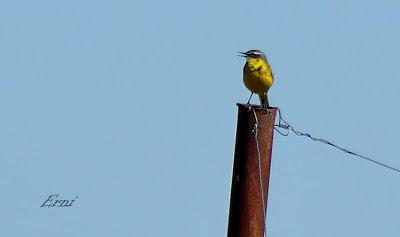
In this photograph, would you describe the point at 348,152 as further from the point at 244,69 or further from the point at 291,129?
the point at 244,69

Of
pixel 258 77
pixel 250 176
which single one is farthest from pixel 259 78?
pixel 250 176

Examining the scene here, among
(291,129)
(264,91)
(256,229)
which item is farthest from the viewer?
(264,91)

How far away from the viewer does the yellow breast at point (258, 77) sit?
562 inches

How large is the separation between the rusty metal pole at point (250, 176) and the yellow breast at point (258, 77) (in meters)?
5.18

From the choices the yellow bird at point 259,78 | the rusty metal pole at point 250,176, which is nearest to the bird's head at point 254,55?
the yellow bird at point 259,78

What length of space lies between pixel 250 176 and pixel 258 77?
5475mm

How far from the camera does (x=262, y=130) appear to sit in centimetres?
903

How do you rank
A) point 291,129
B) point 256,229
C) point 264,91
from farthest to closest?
point 264,91, point 291,129, point 256,229

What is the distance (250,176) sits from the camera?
Result: 897 centimetres

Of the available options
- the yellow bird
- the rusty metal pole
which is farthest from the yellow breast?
the rusty metal pole

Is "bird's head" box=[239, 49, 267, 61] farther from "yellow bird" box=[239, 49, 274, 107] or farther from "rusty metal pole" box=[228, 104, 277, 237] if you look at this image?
"rusty metal pole" box=[228, 104, 277, 237]

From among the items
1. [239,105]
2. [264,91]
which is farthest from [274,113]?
[264,91]

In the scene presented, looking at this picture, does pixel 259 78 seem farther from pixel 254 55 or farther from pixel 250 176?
pixel 250 176

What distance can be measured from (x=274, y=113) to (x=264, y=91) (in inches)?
202
